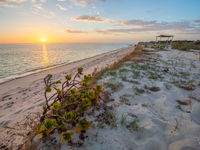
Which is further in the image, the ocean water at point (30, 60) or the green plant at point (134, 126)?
the ocean water at point (30, 60)

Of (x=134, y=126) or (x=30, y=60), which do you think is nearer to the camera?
(x=134, y=126)

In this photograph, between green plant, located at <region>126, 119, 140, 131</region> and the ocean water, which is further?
the ocean water

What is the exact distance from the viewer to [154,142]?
1.48 metres

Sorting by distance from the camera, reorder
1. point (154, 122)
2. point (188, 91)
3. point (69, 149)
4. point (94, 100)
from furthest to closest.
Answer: point (188, 91), point (154, 122), point (94, 100), point (69, 149)

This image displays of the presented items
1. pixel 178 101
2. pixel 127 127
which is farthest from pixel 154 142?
pixel 178 101

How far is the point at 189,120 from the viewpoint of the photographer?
6.22 ft

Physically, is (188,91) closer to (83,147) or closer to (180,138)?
(180,138)

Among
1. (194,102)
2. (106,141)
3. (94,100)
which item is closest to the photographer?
(106,141)

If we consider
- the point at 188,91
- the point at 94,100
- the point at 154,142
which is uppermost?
the point at 94,100

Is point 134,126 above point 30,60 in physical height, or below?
below

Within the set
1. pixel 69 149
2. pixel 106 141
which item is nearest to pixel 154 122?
pixel 106 141

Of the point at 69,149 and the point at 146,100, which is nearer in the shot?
the point at 69,149

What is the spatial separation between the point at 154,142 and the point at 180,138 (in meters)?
0.44

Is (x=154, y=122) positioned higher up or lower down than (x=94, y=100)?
lower down
